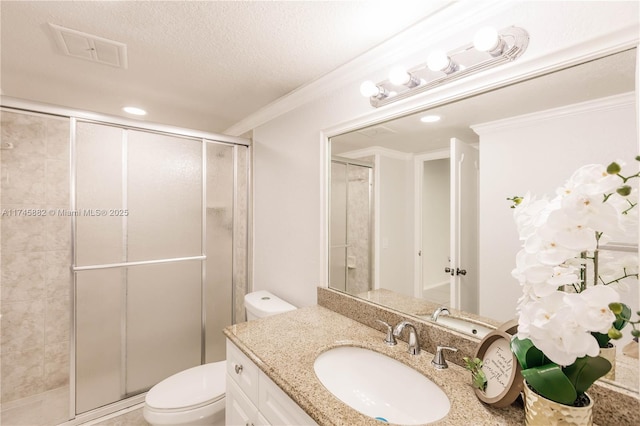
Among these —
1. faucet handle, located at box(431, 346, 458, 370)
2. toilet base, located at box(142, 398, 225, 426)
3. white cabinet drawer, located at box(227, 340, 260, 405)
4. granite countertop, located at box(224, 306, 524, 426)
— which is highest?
faucet handle, located at box(431, 346, 458, 370)

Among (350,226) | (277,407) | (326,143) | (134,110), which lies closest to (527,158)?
(350,226)

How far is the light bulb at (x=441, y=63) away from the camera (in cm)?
107

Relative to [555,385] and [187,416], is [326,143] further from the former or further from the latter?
[187,416]

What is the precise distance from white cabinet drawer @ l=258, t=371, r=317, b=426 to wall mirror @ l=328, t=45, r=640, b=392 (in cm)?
63

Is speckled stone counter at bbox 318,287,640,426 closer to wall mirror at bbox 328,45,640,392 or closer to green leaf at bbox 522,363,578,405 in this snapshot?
wall mirror at bbox 328,45,640,392

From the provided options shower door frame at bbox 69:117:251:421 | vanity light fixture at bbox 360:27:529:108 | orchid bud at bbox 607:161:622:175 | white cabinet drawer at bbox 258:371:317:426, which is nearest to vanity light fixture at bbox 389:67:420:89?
vanity light fixture at bbox 360:27:529:108

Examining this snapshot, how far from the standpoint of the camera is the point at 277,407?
1.04 meters

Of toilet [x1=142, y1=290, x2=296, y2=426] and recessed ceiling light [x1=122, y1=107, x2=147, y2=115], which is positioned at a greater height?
recessed ceiling light [x1=122, y1=107, x2=147, y2=115]

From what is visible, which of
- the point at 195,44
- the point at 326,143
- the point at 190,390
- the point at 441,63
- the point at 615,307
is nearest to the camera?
the point at 615,307

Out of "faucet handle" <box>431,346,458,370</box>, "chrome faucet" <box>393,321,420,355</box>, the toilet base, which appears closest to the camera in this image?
"faucet handle" <box>431,346,458,370</box>

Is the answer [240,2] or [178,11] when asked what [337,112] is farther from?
[178,11]

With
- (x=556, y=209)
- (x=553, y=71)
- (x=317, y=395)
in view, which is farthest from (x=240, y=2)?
(x=317, y=395)

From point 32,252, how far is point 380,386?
2.33 meters

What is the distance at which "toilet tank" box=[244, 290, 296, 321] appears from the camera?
1.90 m
